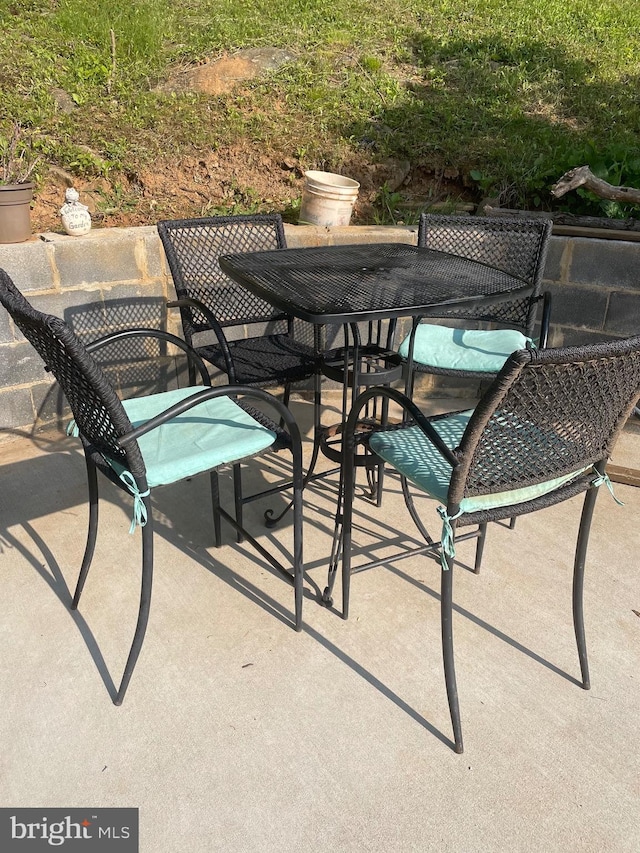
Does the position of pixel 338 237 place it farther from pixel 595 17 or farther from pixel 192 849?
pixel 595 17

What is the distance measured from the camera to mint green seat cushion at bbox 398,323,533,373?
2.72 metres

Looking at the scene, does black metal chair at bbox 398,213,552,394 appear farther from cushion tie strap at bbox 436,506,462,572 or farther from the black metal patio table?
cushion tie strap at bbox 436,506,462,572

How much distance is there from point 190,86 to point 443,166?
6.22 ft

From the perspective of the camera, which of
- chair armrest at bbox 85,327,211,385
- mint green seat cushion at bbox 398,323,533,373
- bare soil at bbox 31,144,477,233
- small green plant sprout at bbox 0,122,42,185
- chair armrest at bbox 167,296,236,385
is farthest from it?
bare soil at bbox 31,144,477,233

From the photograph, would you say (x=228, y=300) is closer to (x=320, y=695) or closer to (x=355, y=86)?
(x=320, y=695)

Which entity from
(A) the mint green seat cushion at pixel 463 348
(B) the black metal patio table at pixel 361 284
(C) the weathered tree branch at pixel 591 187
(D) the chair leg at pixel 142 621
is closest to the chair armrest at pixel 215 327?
(B) the black metal patio table at pixel 361 284

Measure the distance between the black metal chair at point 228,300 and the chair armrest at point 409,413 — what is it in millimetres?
768

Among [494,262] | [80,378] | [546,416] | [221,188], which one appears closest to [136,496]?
[80,378]

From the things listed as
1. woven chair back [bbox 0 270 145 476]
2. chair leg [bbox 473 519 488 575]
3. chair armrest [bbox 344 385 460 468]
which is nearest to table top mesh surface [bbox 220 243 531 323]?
chair armrest [bbox 344 385 460 468]

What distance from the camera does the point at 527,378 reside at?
142 centimetres

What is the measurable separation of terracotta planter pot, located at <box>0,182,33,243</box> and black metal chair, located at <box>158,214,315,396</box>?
67 cm

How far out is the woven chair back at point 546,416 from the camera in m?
1.41

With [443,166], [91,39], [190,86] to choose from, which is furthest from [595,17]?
[91,39]

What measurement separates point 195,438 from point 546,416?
3.14 feet
